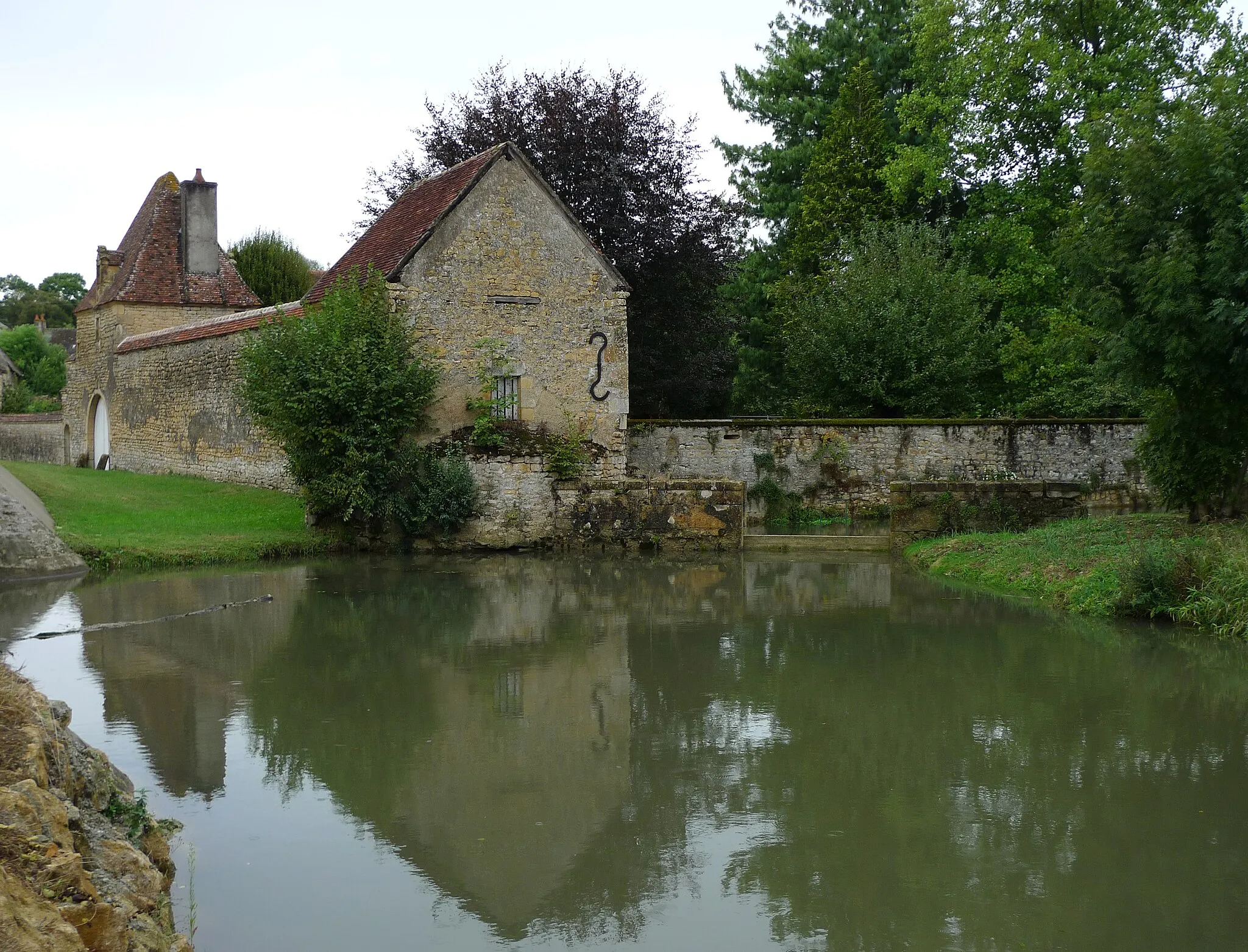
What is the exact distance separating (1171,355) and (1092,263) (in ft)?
5.69

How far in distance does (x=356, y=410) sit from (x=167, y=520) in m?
3.83

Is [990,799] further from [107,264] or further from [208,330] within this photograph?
[107,264]

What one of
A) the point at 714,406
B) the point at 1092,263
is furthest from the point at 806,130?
the point at 1092,263

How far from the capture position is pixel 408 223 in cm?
1992

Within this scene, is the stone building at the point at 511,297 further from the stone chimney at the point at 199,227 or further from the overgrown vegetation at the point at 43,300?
the overgrown vegetation at the point at 43,300

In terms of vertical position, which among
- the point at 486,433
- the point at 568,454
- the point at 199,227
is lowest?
the point at 568,454

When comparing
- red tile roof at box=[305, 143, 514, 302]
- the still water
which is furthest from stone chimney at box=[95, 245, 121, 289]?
the still water

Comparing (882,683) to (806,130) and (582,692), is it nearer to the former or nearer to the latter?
(582,692)

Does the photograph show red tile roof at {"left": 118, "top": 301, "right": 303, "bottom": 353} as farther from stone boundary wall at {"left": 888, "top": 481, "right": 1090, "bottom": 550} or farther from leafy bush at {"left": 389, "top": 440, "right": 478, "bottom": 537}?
stone boundary wall at {"left": 888, "top": 481, "right": 1090, "bottom": 550}

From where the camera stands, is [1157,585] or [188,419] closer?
[1157,585]

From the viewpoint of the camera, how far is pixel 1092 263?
48.6 ft

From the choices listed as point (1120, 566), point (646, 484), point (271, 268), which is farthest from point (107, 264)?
point (1120, 566)

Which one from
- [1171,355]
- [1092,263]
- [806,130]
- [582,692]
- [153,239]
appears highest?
[806,130]

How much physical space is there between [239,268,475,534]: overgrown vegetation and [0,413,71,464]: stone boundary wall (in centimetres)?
1803
